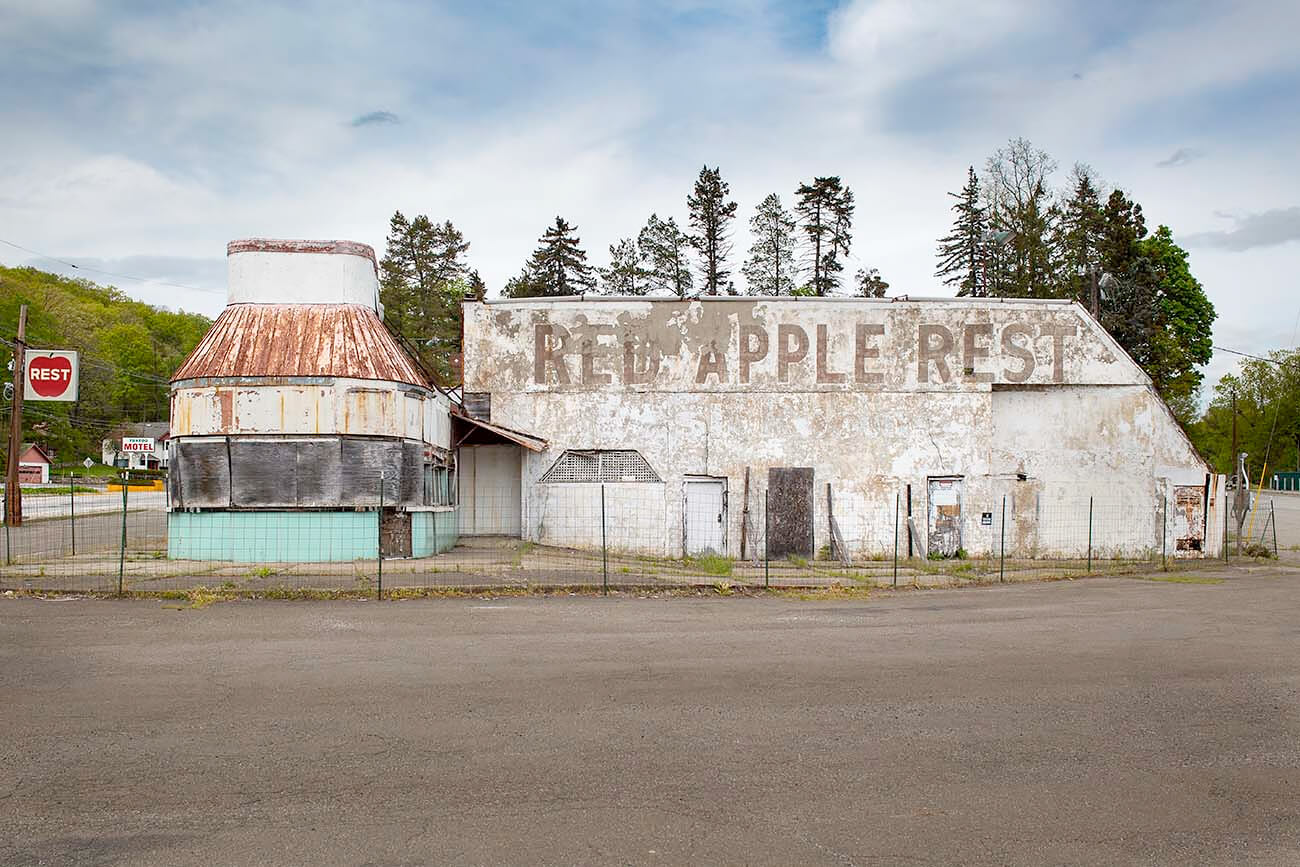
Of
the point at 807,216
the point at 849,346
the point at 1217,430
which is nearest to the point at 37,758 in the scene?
the point at 849,346

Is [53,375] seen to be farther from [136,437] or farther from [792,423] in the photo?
[136,437]

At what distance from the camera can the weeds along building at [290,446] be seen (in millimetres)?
19094

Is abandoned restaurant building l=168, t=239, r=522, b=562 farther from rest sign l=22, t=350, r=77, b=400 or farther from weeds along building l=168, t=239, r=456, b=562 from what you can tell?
rest sign l=22, t=350, r=77, b=400

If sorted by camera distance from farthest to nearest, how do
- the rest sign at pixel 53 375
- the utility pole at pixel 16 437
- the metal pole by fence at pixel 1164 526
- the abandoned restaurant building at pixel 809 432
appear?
the utility pole at pixel 16 437, the rest sign at pixel 53 375, the metal pole by fence at pixel 1164 526, the abandoned restaurant building at pixel 809 432

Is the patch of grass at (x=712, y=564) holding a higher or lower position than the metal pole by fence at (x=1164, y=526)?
lower

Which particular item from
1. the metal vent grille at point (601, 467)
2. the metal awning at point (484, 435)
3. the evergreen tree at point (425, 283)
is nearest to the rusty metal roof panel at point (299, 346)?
the metal awning at point (484, 435)

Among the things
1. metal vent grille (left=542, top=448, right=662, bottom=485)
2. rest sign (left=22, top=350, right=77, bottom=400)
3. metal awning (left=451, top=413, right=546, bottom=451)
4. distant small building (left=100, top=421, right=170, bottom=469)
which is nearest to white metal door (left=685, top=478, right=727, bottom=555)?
metal vent grille (left=542, top=448, right=662, bottom=485)

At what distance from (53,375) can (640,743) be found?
988 inches

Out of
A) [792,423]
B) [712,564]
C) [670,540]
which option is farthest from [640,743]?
[792,423]

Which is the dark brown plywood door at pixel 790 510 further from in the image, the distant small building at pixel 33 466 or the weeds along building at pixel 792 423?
the distant small building at pixel 33 466

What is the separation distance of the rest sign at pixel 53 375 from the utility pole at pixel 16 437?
4789mm

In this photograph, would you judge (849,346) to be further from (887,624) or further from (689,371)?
(887,624)

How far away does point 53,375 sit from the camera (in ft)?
86.9

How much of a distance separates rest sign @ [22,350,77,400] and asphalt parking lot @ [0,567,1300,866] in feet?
52.6
